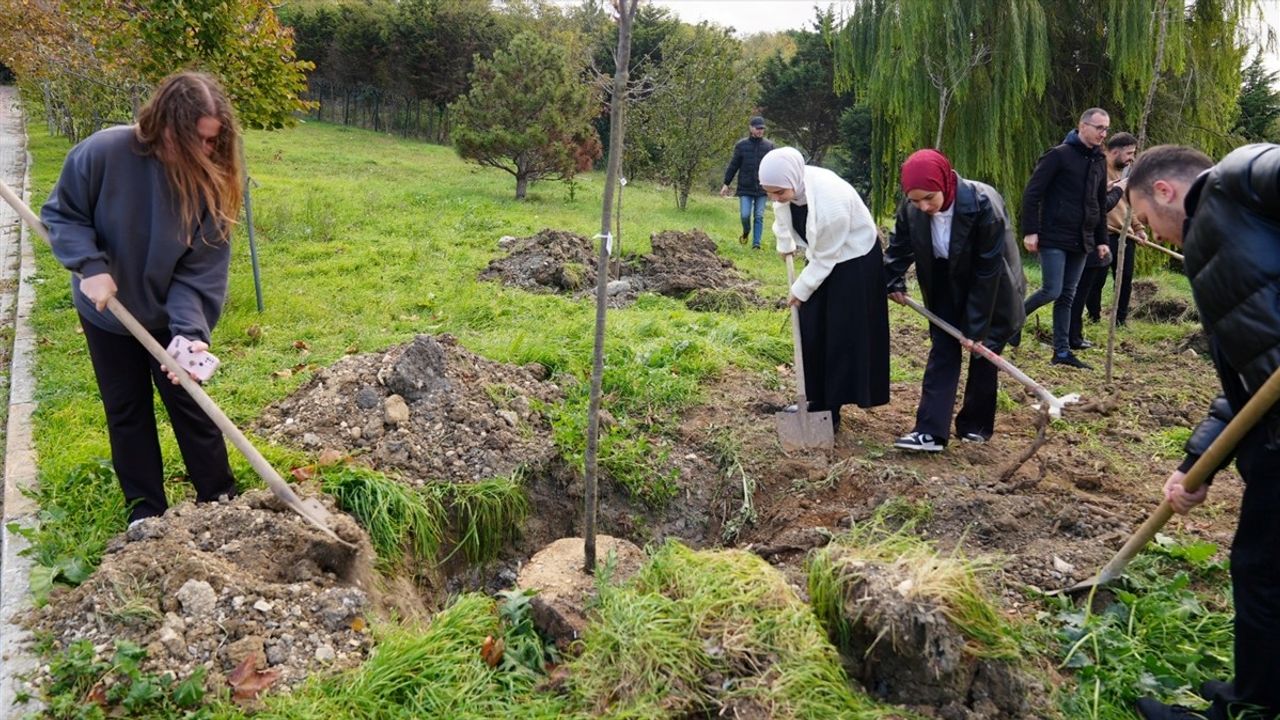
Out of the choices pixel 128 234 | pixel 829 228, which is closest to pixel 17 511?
pixel 128 234

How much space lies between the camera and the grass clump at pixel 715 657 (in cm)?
246

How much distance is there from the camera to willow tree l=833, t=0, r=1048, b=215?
963cm

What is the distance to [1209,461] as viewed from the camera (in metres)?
2.47

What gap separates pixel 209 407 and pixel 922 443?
3.64 meters

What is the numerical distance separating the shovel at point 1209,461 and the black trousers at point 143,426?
3.50 metres

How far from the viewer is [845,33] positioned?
1084cm

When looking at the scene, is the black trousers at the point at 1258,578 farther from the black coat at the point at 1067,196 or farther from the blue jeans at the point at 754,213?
the blue jeans at the point at 754,213

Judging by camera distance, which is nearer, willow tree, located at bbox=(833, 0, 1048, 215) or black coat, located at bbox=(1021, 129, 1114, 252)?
black coat, located at bbox=(1021, 129, 1114, 252)

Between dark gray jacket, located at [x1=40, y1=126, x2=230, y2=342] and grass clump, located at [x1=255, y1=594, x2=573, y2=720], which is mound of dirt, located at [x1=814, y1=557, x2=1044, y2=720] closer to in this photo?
grass clump, located at [x1=255, y1=594, x2=573, y2=720]

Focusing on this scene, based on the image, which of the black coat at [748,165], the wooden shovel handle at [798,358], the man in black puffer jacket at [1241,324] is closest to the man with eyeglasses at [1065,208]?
the wooden shovel handle at [798,358]

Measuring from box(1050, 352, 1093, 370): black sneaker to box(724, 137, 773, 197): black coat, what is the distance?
19.2 feet

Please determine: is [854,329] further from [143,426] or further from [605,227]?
[143,426]

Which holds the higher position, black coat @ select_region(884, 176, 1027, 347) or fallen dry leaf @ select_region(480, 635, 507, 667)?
black coat @ select_region(884, 176, 1027, 347)

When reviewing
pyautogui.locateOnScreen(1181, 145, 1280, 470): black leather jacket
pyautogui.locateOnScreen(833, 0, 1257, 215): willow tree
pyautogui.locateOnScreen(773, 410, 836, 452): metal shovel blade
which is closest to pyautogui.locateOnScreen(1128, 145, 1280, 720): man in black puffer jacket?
pyautogui.locateOnScreen(1181, 145, 1280, 470): black leather jacket
